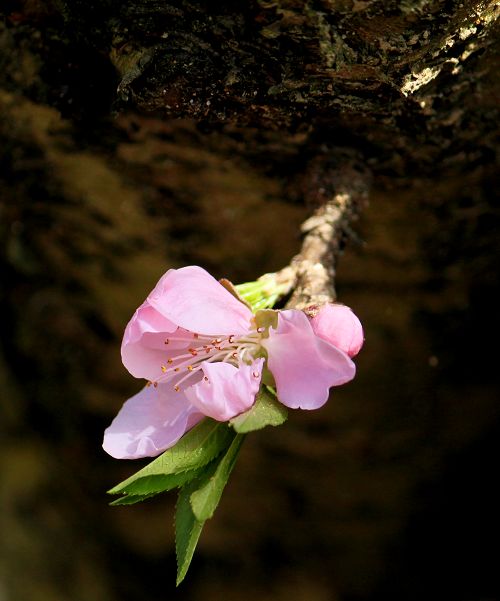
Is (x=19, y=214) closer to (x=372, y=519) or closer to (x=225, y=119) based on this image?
(x=225, y=119)

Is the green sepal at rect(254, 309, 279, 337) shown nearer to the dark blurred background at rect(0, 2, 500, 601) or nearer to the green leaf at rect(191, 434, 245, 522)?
the green leaf at rect(191, 434, 245, 522)

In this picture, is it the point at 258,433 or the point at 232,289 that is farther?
the point at 258,433

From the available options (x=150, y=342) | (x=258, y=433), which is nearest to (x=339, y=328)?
(x=150, y=342)

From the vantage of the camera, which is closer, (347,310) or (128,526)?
(347,310)

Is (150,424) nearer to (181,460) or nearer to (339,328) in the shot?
(181,460)

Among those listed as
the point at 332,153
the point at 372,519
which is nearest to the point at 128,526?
the point at 372,519

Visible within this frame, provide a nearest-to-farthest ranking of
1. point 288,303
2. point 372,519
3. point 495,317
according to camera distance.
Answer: point 288,303, point 495,317, point 372,519

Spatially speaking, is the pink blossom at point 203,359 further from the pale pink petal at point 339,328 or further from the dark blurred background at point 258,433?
the dark blurred background at point 258,433
